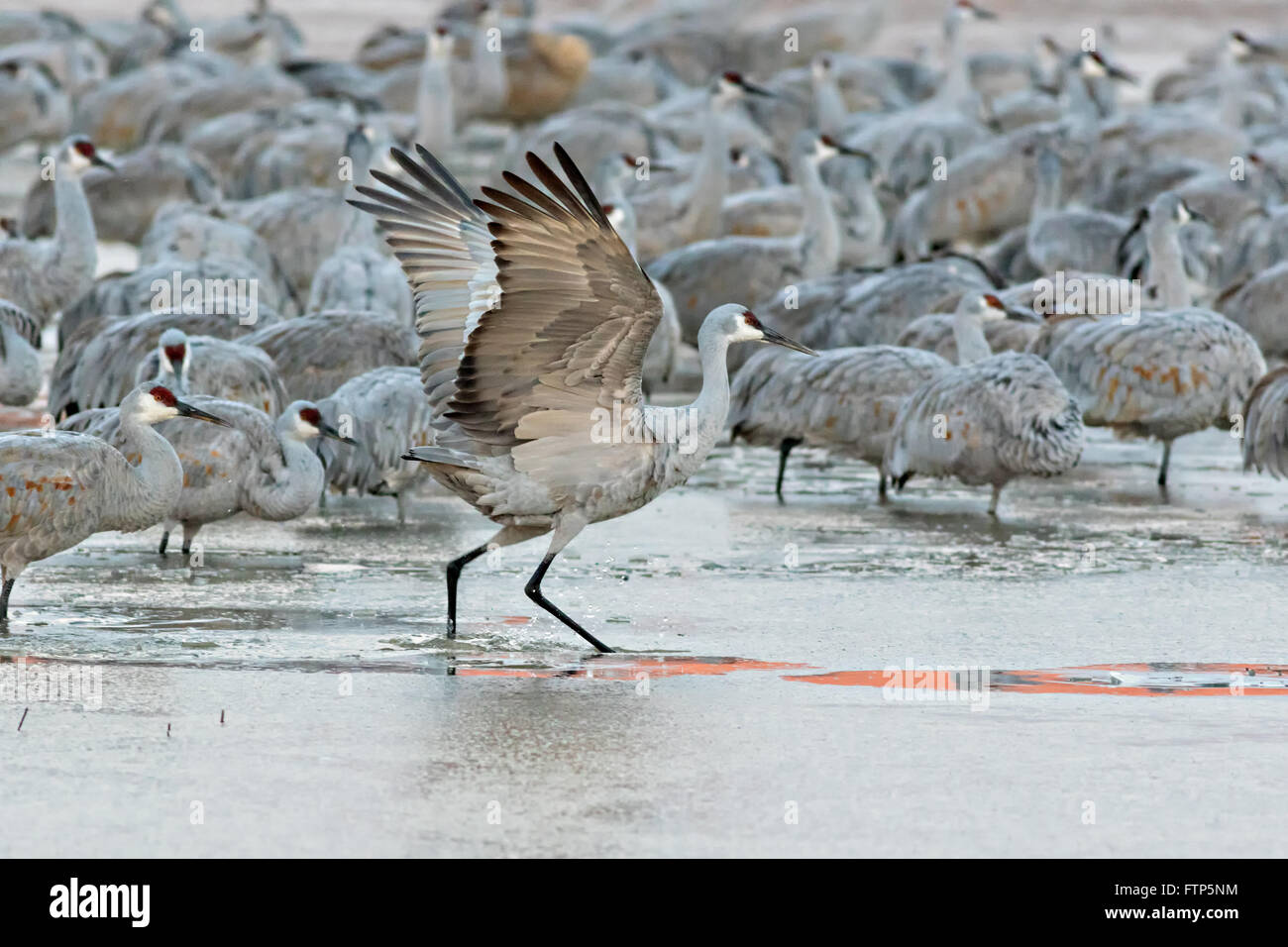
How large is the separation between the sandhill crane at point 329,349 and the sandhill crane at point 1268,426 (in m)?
4.05

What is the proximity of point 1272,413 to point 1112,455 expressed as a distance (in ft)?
7.06

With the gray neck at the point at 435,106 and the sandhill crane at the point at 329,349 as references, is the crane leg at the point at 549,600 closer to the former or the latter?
the sandhill crane at the point at 329,349

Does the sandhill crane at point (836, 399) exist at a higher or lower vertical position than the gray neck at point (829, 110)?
lower

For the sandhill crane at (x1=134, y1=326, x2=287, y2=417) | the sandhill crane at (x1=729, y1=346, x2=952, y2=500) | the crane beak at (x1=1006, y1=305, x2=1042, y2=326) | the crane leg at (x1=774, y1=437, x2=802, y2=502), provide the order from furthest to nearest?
the crane beak at (x1=1006, y1=305, x2=1042, y2=326) → the crane leg at (x1=774, y1=437, x2=802, y2=502) → the sandhill crane at (x1=729, y1=346, x2=952, y2=500) → the sandhill crane at (x1=134, y1=326, x2=287, y2=417)

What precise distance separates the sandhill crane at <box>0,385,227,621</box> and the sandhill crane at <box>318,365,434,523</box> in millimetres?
1589

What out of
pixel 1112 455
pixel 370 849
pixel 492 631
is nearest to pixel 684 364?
pixel 1112 455

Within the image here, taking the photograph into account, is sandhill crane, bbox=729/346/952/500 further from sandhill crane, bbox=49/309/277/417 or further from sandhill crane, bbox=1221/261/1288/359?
sandhill crane, bbox=1221/261/1288/359

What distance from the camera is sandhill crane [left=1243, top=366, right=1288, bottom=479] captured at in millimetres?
10358

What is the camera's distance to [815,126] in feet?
85.3

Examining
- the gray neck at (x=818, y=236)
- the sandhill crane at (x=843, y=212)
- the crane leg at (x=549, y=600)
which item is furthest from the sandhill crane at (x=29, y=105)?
the crane leg at (x=549, y=600)

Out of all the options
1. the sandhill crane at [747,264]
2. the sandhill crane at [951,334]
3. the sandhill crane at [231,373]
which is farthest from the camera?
the sandhill crane at [747,264]

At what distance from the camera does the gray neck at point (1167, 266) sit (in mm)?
13539

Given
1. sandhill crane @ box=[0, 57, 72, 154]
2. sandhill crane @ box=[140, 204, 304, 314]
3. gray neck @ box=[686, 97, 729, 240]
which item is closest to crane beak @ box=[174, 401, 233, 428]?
sandhill crane @ box=[140, 204, 304, 314]

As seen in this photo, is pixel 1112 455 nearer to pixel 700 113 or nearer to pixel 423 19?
pixel 700 113
